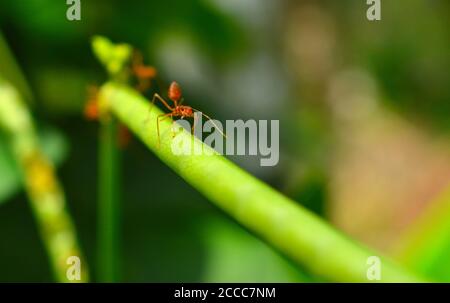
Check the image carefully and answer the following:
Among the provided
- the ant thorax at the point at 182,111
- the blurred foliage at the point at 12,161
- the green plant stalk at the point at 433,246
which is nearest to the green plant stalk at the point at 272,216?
the ant thorax at the point at 182,111

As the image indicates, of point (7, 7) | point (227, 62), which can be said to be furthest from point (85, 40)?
point (227, 62)

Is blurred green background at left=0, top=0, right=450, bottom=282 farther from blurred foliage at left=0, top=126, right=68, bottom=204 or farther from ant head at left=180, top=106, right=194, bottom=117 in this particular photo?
ant head at left=180, top=106, right=194, bottom=117

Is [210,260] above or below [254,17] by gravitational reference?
below

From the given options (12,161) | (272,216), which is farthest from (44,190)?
(272,216)

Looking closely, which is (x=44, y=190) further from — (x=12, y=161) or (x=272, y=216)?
(x=272, y=216)

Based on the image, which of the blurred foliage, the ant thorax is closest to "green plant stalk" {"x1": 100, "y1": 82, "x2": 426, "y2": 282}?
the ant thorax

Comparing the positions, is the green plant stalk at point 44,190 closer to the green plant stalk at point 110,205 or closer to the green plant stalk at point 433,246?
the green plant stalk at point 110,205

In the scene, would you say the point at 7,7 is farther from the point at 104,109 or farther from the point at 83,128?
the point at 104,109

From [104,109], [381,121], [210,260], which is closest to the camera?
[104,109]
